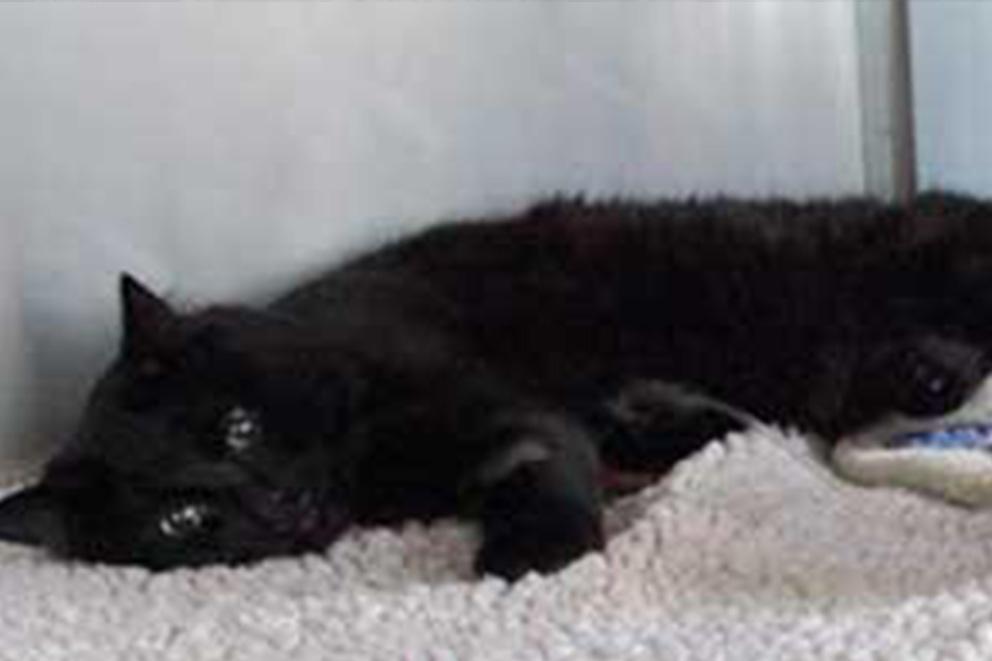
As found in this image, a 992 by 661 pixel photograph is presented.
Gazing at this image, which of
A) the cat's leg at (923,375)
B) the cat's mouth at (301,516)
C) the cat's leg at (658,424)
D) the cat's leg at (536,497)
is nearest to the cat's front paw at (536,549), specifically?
the cat's leg at (536,497)

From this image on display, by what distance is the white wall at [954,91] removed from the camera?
2.12 meters

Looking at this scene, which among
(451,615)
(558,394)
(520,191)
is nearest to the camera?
(451,615)

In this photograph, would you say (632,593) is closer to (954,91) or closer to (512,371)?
(512,371)

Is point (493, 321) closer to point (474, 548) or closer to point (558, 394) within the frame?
Answer: point (558, 394)

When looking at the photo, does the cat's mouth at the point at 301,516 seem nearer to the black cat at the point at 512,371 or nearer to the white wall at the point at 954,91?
the black cat at the point at 512,371

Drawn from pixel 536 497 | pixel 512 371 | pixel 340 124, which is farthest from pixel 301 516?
pixel 340 124

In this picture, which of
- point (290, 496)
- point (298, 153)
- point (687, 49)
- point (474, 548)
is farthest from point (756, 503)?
point (687, 49)

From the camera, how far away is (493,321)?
172 centimetres

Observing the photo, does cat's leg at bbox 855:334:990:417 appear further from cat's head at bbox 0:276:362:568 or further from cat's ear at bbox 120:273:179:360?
cat's ear at bbox 120:273:179:360

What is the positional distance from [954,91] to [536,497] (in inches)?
38.2

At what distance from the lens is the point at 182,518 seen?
1425 mm

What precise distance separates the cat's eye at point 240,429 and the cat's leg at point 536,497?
17 cm

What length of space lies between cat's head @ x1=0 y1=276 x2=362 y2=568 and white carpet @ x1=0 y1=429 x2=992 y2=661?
3 cm

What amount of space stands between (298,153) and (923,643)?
0.95 m
